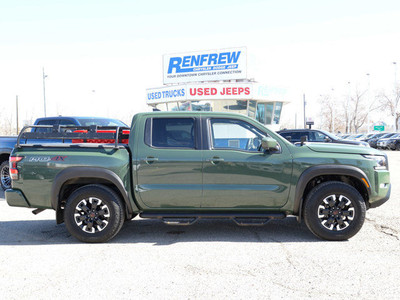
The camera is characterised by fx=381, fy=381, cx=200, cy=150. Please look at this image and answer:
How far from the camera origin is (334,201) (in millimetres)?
5453

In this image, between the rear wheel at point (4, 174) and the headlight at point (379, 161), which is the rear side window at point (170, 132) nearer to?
the headlight at point (379, 161)

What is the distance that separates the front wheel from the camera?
542 cm

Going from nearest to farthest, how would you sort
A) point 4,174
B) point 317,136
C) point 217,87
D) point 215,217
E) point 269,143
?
point 269,143 → point 215,217 → point 4,174 → point 317,136 → point 217,87

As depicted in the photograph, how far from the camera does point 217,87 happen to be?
38344mm

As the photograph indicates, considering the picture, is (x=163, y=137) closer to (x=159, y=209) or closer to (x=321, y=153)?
(x=159, y=209)

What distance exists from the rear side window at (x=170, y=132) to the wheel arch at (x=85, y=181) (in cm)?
74

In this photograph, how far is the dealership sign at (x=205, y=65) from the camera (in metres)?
38.5

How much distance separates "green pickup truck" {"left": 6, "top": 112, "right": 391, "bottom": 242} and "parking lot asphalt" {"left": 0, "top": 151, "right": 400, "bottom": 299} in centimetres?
38

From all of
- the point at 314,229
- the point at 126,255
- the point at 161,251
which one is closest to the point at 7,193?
the point at 126,255

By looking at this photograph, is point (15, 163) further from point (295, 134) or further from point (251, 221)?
point (295, 134)

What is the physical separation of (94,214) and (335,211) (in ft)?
11.4

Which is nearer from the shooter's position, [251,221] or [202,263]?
[202,263]

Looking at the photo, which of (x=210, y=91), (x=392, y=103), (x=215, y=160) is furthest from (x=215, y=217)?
(x=392, y=103)

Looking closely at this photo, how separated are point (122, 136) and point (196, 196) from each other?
1770 mm
